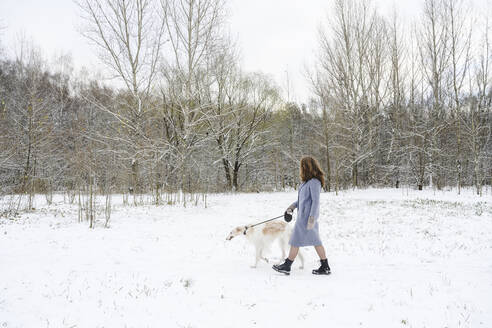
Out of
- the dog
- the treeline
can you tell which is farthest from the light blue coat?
the treeline

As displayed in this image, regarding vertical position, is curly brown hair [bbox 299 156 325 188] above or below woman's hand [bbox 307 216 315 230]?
above

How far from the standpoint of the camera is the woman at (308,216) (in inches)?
184

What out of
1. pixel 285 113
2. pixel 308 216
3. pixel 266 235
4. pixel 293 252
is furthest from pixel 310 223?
pixel 285 113

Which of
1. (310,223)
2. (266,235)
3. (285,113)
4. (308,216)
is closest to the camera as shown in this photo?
(310,223)

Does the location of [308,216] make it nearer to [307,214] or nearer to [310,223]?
[307,214]

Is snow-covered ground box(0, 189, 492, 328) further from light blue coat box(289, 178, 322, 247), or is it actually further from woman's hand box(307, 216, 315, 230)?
woman's hand box(307, 216, 315, 230)

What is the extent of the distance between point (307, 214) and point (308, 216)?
0.04m

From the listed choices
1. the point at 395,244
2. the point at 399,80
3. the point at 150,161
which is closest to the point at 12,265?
the point at 395,244

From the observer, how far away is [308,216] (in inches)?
187

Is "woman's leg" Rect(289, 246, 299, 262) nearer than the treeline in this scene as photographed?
Yes

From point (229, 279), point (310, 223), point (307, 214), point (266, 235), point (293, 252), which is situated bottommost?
point (229, 279)

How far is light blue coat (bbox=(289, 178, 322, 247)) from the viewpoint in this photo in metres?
4.64

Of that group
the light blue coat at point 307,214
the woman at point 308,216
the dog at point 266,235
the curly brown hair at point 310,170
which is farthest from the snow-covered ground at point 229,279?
the curly brown hair at point 310,170

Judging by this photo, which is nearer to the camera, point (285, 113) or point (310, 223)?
point (310, 223)
